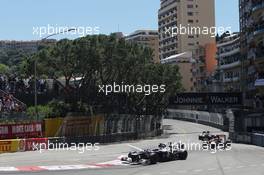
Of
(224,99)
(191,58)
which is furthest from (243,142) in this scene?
(191,58)

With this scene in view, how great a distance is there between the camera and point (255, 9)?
82.2 m

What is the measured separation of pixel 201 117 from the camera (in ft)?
359

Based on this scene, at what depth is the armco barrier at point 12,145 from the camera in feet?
162

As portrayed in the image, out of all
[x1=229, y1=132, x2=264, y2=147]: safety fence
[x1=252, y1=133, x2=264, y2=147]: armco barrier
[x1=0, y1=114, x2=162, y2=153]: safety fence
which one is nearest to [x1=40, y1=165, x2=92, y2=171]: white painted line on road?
[x1=0, y1=114, x2=162, y2=153]: safety fence

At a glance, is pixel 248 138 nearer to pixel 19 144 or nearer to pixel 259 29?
pixel 259 29

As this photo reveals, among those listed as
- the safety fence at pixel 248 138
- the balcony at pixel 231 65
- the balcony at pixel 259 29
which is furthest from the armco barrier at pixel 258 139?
the balcony at pixel 231 65

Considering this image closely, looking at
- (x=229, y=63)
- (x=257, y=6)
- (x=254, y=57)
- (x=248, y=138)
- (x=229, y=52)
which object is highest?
(x=257, y=6)

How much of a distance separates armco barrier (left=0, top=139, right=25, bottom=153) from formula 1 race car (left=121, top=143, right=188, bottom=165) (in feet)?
51.9

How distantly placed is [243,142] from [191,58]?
291ft

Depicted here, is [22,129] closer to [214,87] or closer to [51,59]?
[51,59]

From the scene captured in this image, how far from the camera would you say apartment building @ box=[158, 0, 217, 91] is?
491ft

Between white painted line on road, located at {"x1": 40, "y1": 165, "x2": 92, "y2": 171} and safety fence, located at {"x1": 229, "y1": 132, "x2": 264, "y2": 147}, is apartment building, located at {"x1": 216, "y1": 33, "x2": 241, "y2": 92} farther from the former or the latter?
white painted line on road, located at {"x1": 40, "y1": 165, "x2": 92, "y2": 171}

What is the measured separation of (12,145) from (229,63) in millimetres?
80988

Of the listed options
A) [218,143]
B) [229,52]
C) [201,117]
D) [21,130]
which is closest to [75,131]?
[21,130]
